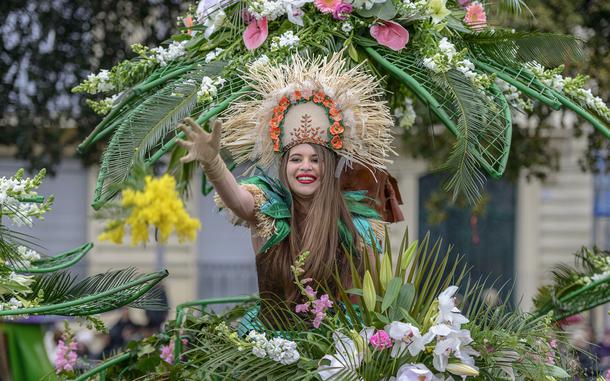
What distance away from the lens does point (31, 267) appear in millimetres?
5059

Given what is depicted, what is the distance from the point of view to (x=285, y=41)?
4992 mm

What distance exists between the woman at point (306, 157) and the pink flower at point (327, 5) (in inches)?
11.5

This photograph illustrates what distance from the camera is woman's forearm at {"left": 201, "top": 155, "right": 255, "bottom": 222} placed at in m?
4.31

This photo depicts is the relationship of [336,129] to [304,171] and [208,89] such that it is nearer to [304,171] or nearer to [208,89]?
[304,171]

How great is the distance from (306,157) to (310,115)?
0.17 meters

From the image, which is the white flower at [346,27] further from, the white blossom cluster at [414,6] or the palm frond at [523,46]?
the palm frond at [523,46]

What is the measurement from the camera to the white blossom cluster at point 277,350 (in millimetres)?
4188

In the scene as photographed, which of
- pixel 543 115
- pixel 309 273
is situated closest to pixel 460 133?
pixel 309 273

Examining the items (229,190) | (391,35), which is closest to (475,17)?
(391,35)

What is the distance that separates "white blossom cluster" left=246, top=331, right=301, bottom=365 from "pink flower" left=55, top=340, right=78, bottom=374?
1.73m

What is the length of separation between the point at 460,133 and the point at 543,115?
574cm

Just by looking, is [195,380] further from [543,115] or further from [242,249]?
[242,249]

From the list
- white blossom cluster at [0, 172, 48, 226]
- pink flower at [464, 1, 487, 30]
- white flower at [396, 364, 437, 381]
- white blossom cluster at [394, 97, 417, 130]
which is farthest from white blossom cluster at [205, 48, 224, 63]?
white flower at [396, 364, 437, 381]

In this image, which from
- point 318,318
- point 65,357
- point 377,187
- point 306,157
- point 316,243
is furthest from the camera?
point 65,357
